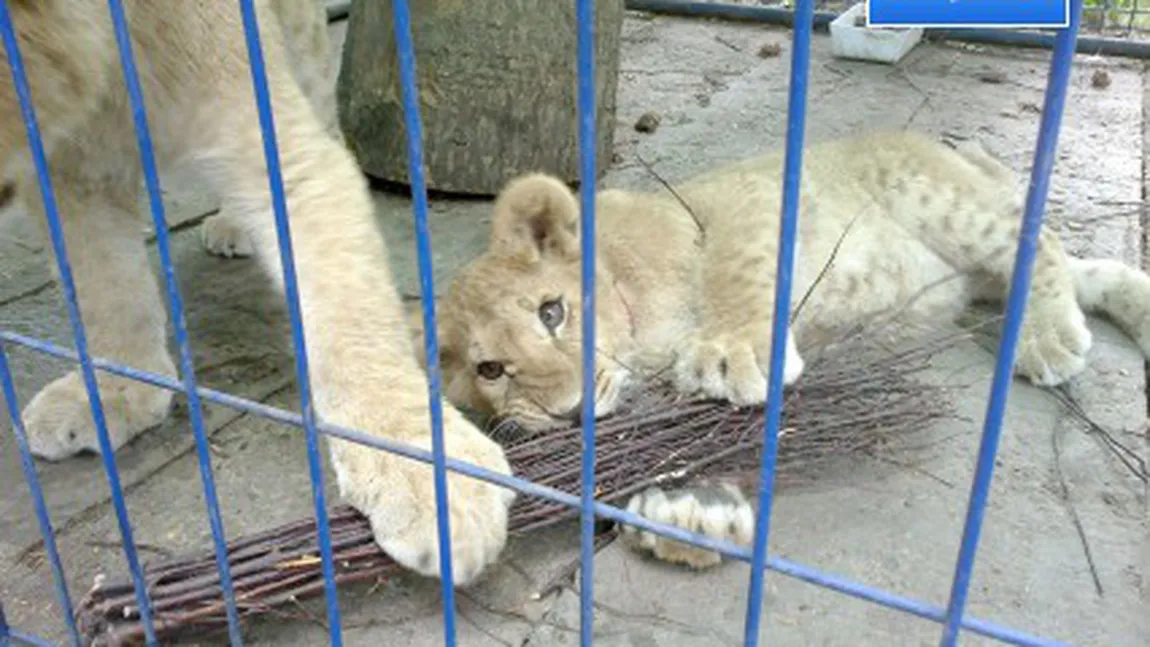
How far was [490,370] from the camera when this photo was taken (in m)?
2.11

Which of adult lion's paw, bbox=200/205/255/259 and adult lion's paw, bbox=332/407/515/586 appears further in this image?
adult lion's paw, bbox=200/205/255/259

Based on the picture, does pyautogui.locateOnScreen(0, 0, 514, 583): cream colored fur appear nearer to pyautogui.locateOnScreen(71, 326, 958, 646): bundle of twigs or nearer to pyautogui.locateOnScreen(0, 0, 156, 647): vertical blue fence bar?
pyautogui.locateOnScreen(71, 326, 958, 646): bundle of twigs

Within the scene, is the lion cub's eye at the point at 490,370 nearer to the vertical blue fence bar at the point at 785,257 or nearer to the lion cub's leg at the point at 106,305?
the lion cub's leg at the point at 106,305

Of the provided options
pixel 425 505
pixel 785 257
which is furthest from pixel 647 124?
pixel 785 257

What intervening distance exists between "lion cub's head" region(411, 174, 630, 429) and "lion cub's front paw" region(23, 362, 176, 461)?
21.9 inches

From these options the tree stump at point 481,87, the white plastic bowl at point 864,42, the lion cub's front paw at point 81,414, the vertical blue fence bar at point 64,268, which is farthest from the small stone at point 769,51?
the vertical blue fence bar at point 64,268

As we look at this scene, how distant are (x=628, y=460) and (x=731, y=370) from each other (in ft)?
0.84

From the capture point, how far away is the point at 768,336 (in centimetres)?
204

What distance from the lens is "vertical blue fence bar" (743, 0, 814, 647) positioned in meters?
0.85

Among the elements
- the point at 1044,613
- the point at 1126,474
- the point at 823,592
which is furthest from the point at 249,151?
the point at 1126,474

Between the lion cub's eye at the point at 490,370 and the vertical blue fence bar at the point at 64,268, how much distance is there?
0.74 metres

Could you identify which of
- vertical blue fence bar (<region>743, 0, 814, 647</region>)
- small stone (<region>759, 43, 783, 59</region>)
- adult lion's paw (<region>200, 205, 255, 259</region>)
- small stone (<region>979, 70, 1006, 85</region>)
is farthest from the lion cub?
small stone (<region>759, 43, 783, 59</region>)

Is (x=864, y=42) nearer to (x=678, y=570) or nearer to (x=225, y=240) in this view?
(x=225, y=240)

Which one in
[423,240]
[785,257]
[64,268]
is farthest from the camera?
[64,268]
